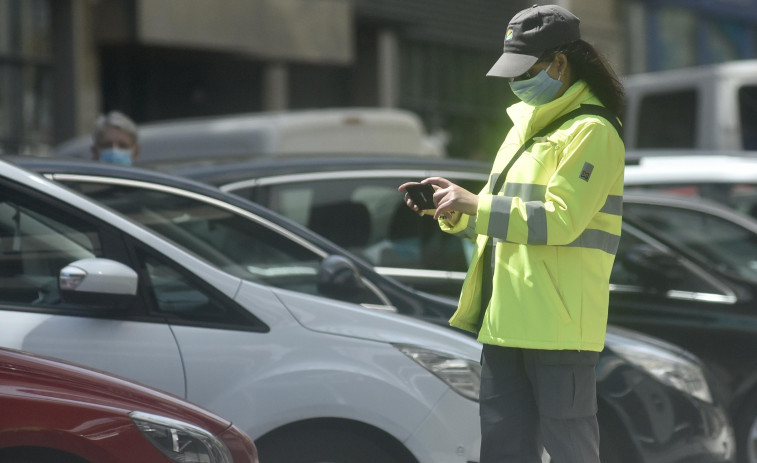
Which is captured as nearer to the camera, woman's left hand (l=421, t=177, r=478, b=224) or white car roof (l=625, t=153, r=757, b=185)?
woman's left hand (l=421, t=177, r=478, b=224)

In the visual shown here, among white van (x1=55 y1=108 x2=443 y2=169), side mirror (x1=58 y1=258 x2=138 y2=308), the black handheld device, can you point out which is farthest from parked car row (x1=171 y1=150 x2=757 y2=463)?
white van (x1=55 y1=108 x2=443 y2=169)

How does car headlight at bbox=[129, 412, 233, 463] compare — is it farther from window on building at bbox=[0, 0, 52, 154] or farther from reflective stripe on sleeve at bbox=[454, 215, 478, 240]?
window on building at bbox=[0, 0, 52, 154]

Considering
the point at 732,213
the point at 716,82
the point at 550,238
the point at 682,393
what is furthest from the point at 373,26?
the point at 550,238

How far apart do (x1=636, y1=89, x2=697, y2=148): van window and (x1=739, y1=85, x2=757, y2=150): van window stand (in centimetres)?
A: 43

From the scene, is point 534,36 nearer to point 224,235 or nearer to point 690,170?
point 224,235

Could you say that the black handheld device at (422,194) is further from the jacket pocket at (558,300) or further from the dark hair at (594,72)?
the dark hair at (594,72)

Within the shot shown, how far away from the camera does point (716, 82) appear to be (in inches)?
417

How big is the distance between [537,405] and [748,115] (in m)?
7.85

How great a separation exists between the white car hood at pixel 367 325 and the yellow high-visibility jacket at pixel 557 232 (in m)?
0.46

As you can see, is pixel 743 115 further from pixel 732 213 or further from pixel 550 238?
pixel 550 238

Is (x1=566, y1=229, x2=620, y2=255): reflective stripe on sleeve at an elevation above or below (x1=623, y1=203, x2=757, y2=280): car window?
above

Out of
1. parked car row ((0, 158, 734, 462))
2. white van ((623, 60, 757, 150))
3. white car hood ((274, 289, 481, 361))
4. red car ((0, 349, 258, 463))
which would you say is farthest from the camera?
white van ((623, 60, 757, 150))

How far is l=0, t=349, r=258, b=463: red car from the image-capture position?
107 inches

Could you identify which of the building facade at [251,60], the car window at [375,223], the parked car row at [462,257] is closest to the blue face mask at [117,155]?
the parked car row at [462,257]
